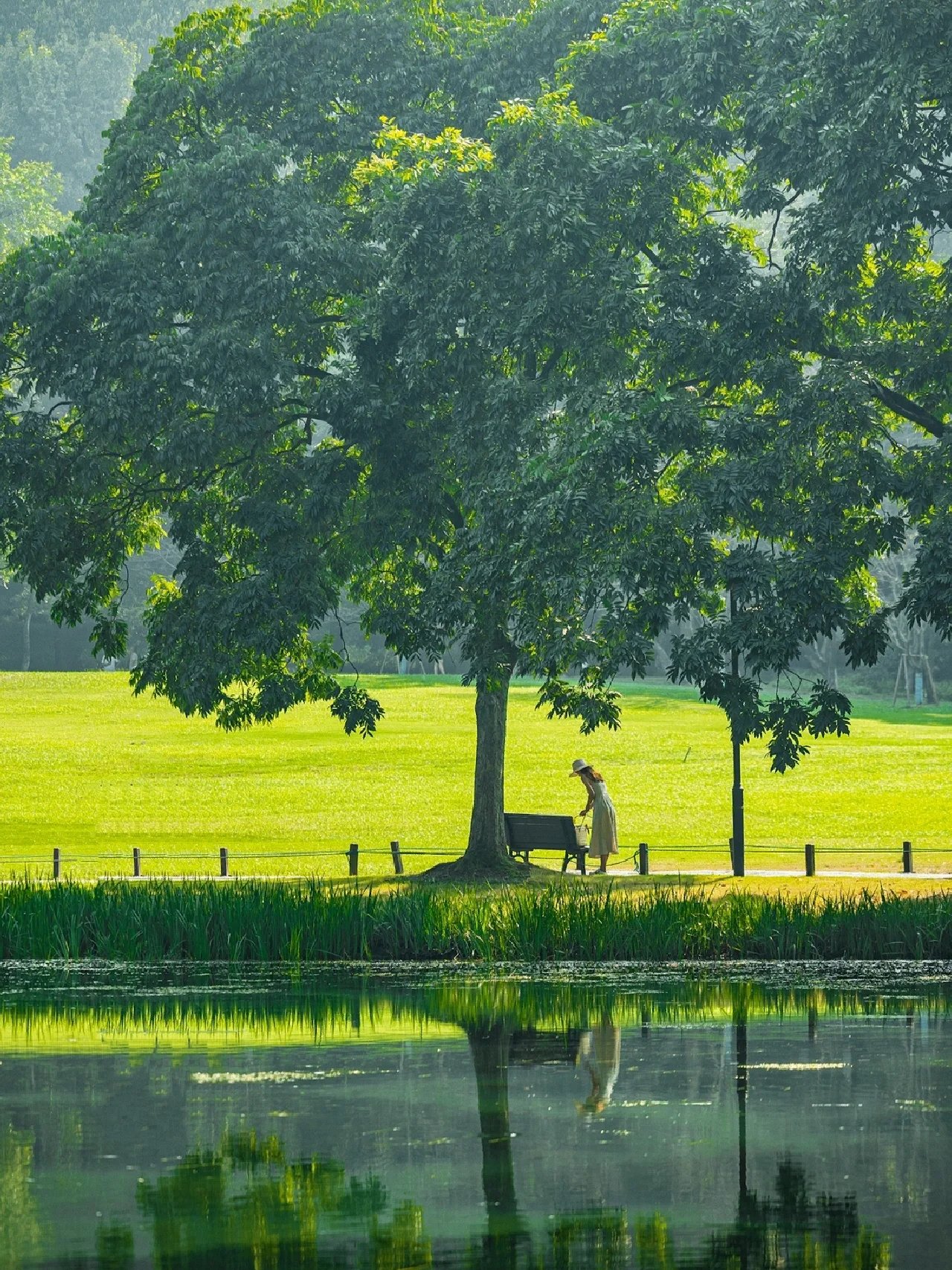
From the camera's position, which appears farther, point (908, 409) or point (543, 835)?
point (543, 835)

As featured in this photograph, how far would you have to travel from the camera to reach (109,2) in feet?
423

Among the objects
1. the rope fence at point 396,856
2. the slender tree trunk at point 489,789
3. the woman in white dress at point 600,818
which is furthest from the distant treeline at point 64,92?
the woman in white dress at point 600,818

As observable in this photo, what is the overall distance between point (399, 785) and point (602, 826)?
2370 centimetres

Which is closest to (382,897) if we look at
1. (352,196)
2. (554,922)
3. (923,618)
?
(554,922)

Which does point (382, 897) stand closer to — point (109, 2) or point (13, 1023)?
point (13, 1023)

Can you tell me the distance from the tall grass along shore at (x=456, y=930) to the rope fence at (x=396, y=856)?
9779mm

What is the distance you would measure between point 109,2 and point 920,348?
115646 mm

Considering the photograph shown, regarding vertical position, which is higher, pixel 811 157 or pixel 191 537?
pixel 811 157

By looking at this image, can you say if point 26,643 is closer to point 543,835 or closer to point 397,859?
point 397,859

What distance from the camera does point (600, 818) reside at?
92.4ft

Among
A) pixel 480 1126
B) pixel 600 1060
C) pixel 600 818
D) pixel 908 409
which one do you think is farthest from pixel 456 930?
pixel 908 409

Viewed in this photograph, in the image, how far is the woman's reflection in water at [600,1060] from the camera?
35.5 ft

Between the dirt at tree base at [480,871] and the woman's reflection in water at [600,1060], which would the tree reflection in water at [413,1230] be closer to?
the woman's reflection in water at [600,1060]

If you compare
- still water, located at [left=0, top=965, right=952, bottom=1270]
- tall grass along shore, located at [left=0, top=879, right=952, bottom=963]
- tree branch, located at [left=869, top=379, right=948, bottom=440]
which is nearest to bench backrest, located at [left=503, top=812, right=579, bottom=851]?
tree branch, located at [left=869, top=379, right=948, bottom=440]
